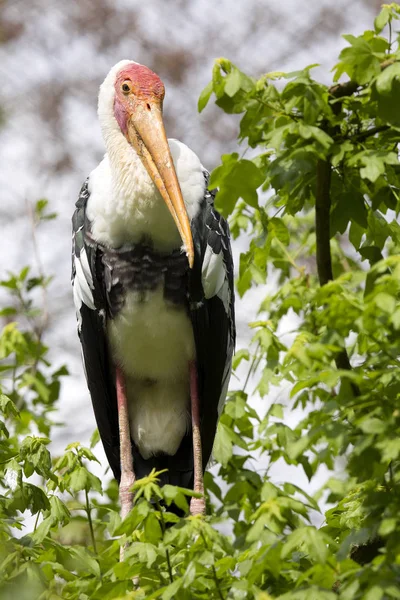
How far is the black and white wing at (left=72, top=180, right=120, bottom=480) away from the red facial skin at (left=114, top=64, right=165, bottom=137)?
40cm

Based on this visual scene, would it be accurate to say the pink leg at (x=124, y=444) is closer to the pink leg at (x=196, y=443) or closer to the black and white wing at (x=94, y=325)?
the black and white wing at (x=94, y=325)

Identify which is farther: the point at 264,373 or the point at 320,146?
the point at 264,373

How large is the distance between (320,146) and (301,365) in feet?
2.30

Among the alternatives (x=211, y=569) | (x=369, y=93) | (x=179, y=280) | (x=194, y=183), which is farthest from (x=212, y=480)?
(x=369, y=93)

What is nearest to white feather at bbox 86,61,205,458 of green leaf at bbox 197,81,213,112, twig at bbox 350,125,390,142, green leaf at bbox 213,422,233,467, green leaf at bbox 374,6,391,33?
green leaf at bbox 213,422,233,467

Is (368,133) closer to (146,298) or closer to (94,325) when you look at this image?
(146,298)

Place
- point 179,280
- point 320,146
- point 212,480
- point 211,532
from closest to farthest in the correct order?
point 211,532 → point 320,146 → point 179,280 → point 212,480

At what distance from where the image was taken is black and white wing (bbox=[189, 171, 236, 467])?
470cm

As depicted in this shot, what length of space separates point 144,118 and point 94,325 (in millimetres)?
1072

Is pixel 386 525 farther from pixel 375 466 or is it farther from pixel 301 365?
pixel 301 365

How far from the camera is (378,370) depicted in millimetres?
2709

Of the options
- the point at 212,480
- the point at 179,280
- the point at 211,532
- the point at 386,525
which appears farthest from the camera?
the point at 212,480

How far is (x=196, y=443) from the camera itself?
495 cm

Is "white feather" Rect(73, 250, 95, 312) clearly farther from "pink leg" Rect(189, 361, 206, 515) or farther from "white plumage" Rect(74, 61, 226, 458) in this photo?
"pink leg" Rect(189, 361, 206, 515)
